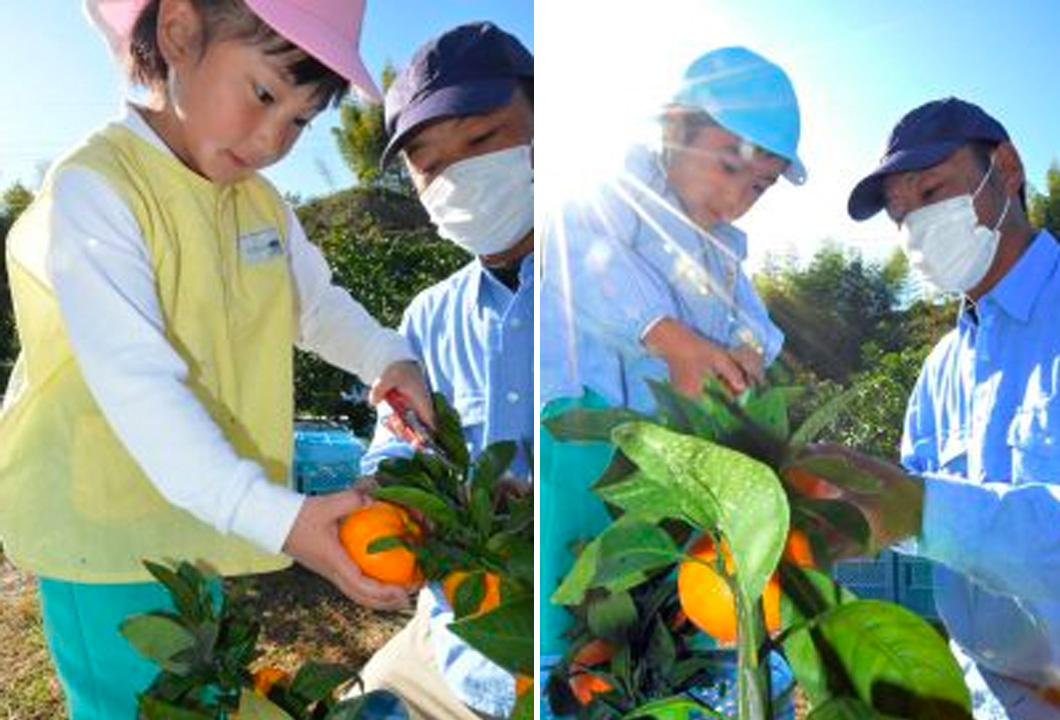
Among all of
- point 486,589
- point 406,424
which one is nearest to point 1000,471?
point 486,589

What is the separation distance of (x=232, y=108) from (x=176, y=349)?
0.24m

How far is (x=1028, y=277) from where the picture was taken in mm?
1125

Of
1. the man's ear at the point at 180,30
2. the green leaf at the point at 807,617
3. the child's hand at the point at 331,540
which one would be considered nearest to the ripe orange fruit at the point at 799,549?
the green leaf at the point at 807,617

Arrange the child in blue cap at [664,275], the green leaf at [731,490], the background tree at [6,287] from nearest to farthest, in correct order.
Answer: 1. the green leaf at [731,490]
2. the child in blue cap at [664,275]
3. the background tree at [6,287]

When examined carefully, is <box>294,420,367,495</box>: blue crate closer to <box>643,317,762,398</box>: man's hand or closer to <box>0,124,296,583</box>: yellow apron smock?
<box>0,124,296,583</box>: yellow apron smock

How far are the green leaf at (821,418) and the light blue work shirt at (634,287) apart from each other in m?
0.07

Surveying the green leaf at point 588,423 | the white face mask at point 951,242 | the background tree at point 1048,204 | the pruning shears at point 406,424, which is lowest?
the pruning shears at point 406,424

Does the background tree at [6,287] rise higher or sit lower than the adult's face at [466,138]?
lower

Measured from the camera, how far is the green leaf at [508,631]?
4.13ft

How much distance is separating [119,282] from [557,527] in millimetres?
465

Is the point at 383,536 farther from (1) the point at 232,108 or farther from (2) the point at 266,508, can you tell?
(1) the point at 232,108

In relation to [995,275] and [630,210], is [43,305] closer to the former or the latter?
[630,210]

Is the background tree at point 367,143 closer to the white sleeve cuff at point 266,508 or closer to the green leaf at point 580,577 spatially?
the white sleeve cuff at point 266,508

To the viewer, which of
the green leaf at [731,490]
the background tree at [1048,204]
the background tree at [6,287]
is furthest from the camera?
the background tree at [6,287]
